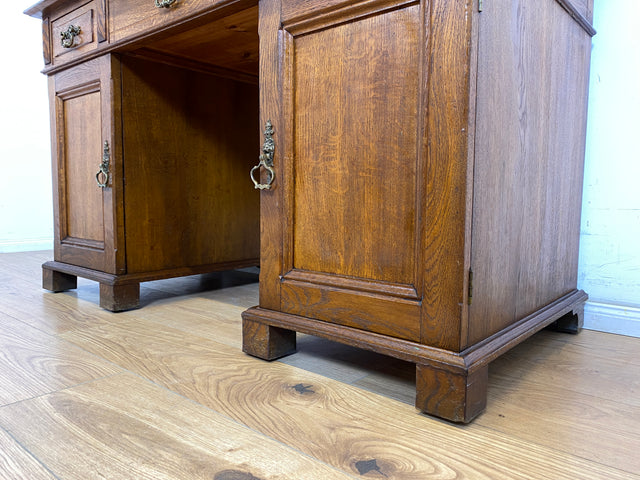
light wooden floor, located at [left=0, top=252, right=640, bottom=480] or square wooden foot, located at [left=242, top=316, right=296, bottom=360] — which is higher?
square wooden foot, located at [left=242, top=316, right=296, bottom=360]

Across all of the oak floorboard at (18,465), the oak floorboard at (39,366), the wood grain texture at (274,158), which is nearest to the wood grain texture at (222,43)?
the wood grain texture at (274,158)

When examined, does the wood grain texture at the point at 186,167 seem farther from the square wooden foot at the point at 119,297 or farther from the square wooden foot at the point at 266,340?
the square wooden foot at the point at 266,340

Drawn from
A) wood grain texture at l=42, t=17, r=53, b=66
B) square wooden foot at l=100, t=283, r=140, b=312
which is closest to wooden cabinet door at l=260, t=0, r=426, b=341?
square wooden foot at l=100, t=283, r=140, b=312

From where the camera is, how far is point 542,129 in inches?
36.1

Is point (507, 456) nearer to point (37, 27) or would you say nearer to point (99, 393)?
point (99, 393)

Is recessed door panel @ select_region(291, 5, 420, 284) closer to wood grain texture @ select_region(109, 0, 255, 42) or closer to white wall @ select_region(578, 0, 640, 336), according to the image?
wood grain texture @ select_region(109, 0, 255, 42)

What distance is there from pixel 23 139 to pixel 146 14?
220cm

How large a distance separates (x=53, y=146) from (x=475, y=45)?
1465 millimetres

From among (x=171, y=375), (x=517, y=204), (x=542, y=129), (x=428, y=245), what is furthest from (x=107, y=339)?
(x=542, y=129)

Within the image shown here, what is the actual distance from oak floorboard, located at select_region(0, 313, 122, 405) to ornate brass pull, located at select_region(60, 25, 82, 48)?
896 millimetres

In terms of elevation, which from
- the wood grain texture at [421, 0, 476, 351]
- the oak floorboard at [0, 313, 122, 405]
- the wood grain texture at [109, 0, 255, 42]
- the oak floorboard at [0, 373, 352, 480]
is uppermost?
the wood grain texture at [109, 0, 255, 42]

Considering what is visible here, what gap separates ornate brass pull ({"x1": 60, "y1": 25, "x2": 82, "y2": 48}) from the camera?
143 centimetres

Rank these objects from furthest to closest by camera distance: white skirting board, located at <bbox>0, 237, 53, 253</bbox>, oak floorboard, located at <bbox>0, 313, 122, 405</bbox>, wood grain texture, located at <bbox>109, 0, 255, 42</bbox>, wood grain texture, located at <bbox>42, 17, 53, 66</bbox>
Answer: white skirting board, located at <bbox>0, 237, 53, 253</bbox> → wood grain texture, located at <bbox>42, 17, 53, 66</bbox> → wood grain texture, located at <bbox>109, 0, 255, 42</bbox> → oak floorboard, located at <bbox>0, 313, 122, 405</bbox>

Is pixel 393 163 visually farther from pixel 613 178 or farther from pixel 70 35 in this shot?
pixel 70 35
